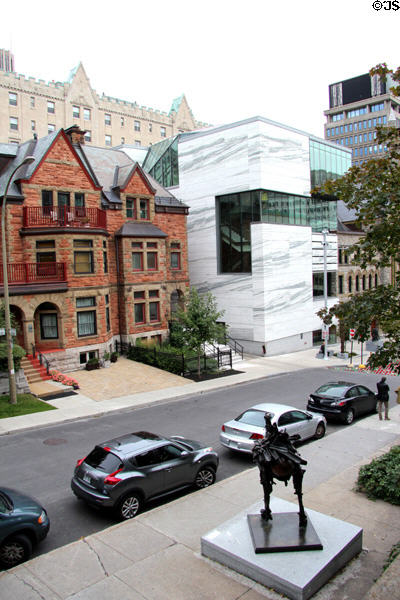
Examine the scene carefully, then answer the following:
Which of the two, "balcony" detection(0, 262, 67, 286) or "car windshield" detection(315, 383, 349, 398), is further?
"balcony" detection(0, 262, 67, 286)

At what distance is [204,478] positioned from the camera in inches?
453

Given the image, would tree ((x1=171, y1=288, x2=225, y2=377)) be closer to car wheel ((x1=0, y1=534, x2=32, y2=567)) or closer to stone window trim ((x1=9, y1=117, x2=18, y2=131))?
car wheel ((x1=0, y1=534, x2=32, y2=567))

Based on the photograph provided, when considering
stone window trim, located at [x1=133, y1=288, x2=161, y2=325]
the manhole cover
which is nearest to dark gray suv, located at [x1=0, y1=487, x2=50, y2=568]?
the manhole cover

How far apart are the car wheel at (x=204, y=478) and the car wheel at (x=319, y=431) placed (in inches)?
203

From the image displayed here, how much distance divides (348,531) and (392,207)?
593cm

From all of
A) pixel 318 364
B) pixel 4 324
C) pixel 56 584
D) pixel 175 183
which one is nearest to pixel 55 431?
pixel 4 324

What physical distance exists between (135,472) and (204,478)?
228cm

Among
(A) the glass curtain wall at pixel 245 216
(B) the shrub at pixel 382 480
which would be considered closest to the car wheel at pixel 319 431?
(B) the shrub at pixel 382 480

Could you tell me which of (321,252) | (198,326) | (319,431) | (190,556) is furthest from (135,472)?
(321,252)

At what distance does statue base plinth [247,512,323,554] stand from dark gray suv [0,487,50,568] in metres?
3.85

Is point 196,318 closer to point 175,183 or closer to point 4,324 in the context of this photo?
point 4,324

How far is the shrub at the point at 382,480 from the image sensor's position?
10095 mm

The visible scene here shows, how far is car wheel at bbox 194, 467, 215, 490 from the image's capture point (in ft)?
37.3

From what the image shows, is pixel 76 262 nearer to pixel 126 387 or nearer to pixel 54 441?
pixel 126 387
